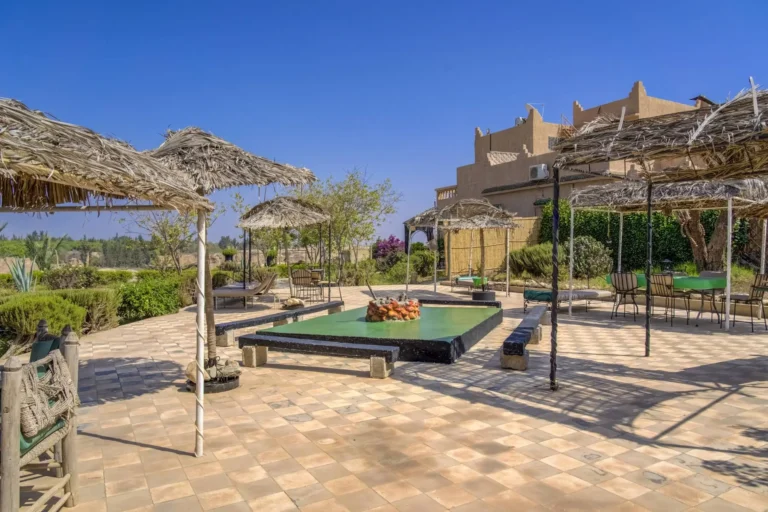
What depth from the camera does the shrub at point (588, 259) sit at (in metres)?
16.2

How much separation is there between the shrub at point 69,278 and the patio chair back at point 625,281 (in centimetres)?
1245

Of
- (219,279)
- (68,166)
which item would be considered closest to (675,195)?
(68,166)

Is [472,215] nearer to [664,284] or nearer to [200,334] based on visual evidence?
[664,284]

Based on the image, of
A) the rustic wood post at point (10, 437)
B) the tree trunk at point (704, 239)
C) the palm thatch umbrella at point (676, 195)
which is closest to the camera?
the rustic wood post at point (10, 437)

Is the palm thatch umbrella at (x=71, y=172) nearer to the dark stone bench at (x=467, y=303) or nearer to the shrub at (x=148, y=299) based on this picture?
the shrub at (x=148, y=299)

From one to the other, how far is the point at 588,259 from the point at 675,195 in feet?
20.3

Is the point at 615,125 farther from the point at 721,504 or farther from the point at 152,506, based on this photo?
the point at 152,506

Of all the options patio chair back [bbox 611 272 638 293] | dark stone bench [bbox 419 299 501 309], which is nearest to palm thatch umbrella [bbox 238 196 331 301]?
dark stone bench [bbox 419 299 501 309]

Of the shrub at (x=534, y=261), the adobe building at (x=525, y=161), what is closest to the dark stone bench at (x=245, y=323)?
the shrub at (x=534, y=261)

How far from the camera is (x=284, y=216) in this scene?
41.8ft

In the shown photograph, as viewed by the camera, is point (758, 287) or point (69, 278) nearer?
point (758, 287)

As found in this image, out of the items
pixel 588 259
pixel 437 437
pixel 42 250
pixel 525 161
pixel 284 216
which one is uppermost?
pixel 525 161

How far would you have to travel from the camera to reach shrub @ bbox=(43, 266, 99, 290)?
13445 mm

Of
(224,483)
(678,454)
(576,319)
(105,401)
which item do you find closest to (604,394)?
(678,454)
